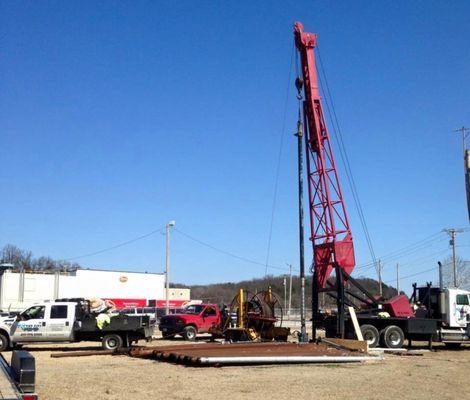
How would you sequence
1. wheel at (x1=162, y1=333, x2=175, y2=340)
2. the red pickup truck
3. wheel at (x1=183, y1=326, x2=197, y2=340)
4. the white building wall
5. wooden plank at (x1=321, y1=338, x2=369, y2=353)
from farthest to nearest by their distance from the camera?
the white building wall, wheel at (x1=162, y1=333, x2=175, y2=340), the red pickup truck, wheel at (x1=183, y1=326, x2=197, y2=340), wooden plank at (x1=321, y1=338, x2=369, y2=353)

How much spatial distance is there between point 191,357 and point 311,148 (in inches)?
669

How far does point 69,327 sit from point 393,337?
13.9 meters

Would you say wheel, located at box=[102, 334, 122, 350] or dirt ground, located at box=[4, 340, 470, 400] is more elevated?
wheel, located at box=[102, 334, 122, 350]

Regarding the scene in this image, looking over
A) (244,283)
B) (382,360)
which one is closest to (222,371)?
(382,360)

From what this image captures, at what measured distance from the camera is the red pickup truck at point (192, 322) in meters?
33.2

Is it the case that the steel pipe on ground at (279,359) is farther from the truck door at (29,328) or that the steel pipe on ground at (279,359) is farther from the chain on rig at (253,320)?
the truck door at (29,328)

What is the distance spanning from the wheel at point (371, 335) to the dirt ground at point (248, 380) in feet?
20.8

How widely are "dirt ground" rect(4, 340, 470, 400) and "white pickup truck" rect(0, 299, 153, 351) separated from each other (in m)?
3.71

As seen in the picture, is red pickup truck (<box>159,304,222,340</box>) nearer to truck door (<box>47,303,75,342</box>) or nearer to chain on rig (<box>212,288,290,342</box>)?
chain on rig (<box>212,288,290,342</box>)

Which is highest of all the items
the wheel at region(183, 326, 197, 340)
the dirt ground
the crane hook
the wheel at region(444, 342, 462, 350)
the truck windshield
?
the crane hook

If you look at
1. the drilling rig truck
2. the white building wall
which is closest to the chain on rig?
the drilling rig truck

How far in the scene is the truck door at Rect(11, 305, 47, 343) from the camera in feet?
78.8

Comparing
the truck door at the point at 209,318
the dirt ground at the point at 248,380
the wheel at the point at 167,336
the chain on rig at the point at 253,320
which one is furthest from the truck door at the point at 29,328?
the truck door at the point at 209,318

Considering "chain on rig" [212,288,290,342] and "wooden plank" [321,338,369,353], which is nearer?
"wooden plank" [321,338,369,353]
